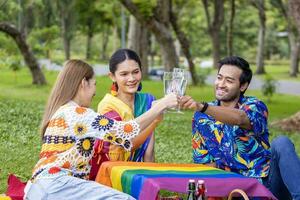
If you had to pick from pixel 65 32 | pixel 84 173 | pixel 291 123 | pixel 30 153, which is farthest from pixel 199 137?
pixel 65 32

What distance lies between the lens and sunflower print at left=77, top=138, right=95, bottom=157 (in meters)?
4.57

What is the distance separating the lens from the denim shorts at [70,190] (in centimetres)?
436

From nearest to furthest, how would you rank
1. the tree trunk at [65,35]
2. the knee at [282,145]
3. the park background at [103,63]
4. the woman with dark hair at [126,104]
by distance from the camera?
the knee at [282,145] → the woman with dark hair at [126,104] → the park background at [103,63] → the tree trunk at [65,35]

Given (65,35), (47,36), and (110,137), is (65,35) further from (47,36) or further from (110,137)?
(110,137)

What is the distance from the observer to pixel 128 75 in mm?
5504

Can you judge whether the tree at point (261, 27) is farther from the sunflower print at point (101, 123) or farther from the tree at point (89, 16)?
the sunflower print at point (101, 123)

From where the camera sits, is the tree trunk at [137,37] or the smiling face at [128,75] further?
the tree trunk at [137,37]

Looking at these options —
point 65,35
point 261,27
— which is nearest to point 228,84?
point 261,27

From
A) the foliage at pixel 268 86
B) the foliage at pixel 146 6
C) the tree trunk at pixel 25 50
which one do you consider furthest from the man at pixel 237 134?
the foliage at pixel 268 86

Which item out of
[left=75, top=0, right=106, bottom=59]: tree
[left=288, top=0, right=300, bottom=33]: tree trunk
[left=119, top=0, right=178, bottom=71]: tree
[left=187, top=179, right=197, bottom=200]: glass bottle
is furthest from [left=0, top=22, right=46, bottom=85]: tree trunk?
[left=75, top=0, right=106, bottom=59]: tree

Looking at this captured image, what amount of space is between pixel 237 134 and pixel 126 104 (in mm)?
1013

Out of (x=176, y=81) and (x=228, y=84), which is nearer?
(x=176, y=81)

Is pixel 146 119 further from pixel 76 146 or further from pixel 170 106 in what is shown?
pixel 76 146

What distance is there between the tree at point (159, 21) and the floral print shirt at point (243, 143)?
506 inches
